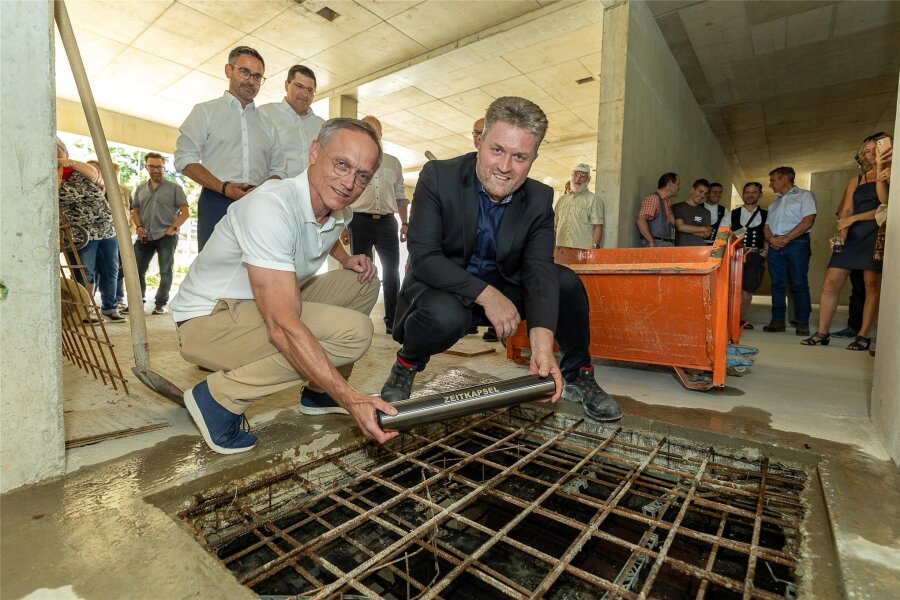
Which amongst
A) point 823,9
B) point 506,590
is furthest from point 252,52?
point 823,9

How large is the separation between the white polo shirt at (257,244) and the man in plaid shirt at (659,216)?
13.4ft

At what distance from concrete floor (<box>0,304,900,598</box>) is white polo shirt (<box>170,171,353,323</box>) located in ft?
1.68

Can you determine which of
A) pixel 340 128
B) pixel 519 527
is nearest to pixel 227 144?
pixel 340 128

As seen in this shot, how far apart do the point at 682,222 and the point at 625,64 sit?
77.9 inches

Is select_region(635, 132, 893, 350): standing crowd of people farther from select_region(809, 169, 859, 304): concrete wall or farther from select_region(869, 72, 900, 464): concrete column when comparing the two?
select_region(809, 169, 859, 304): concrete wall

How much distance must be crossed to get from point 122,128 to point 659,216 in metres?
9.89

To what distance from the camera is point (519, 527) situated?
163 cm

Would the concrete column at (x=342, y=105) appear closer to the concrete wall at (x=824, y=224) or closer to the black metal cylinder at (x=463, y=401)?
the black metal cylinder at (x=463, y=401)

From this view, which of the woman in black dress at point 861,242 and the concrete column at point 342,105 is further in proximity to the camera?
the concrete column at point 342,105

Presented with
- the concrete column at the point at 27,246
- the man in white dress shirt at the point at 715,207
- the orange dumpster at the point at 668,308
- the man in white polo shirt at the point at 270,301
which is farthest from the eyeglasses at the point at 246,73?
the man in white dress shirt at the point at 715,207

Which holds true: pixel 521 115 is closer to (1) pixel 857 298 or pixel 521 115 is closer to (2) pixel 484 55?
(1) pixel 857 298

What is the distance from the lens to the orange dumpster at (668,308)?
7.33ft

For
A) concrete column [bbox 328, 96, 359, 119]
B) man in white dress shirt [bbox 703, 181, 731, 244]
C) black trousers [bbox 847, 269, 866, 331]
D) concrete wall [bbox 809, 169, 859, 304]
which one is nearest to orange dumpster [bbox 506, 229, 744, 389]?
black trousers [bbox 847, 269, 866, 331]

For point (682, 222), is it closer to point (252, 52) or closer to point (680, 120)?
point (680, 120)
